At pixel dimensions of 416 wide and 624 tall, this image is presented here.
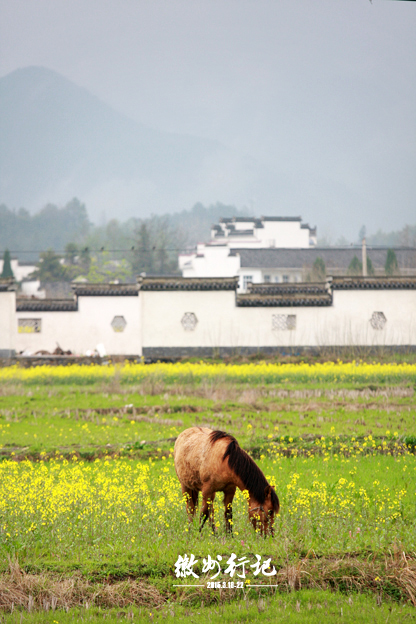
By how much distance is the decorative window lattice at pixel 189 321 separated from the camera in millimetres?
30172

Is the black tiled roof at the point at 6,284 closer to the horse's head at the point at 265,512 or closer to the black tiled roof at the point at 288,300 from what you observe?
the black tiled roof at the point at 288,300

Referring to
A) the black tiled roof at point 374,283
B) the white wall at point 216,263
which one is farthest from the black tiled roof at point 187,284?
the white wall at point 216,263

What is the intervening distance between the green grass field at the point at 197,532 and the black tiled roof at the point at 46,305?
59.4 ft

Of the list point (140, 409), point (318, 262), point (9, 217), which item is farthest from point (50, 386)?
point (9, 217)

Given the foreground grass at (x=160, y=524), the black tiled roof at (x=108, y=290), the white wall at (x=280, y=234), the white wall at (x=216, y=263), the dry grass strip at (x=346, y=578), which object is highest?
the white wall at (x=280, y=234)

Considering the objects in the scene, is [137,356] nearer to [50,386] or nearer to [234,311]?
[234,311]

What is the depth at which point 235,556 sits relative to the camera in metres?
5.74

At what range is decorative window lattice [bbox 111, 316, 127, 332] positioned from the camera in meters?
31.7

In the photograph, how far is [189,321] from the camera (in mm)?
30250

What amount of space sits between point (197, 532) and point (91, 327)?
2571cm

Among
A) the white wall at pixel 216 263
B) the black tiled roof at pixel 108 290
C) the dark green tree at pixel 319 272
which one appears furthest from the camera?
the white wall at pixel 216 263

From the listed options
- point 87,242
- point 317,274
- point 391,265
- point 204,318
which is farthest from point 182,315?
point 87,242

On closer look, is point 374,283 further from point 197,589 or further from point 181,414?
point 197,589

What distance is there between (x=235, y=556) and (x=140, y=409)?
445 inches
